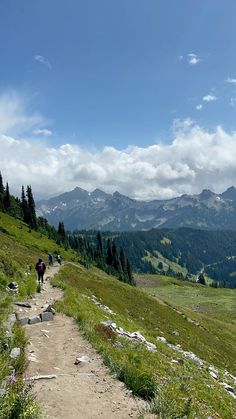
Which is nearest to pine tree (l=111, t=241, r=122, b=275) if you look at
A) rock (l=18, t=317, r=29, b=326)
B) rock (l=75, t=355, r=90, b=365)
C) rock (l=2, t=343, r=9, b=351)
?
rock (l=18, t=317, r=29, b=326)

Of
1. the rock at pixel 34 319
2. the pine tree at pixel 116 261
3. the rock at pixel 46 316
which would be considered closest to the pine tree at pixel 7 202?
the pine tree at pixel 116 261

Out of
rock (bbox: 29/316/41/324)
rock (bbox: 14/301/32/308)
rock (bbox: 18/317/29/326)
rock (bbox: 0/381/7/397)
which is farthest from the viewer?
rock (bbox: 14/301/32/308)

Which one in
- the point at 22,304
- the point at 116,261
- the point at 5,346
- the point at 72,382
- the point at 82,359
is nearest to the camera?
the point at 72,382

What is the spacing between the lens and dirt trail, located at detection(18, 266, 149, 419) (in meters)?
11.7

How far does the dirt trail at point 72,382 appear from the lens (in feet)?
38.3

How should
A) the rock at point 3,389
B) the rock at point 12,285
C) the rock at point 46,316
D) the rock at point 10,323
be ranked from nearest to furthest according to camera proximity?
the rock at point 3,389, the rock at point 10,323, the rock at point 46,316, the rock at point 12,285

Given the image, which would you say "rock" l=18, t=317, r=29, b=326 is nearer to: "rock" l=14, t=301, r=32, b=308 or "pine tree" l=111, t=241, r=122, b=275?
"rock" l=14, t=301, r=32, b=308

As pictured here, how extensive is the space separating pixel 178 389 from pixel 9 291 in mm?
17467

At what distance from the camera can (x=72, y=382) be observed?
13.7 m

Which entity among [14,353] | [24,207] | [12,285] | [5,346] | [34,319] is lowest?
[34,319]

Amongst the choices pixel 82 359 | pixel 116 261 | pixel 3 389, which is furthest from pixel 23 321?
pixel 116 261

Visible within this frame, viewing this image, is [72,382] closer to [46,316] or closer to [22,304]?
[46,316]

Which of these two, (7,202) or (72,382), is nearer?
(72,382)

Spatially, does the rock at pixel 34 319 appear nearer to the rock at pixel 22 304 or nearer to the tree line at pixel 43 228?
the rock at pixel 22 304
